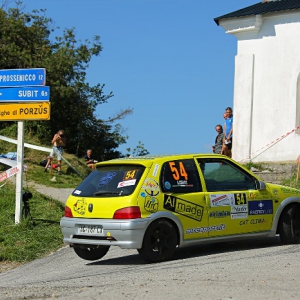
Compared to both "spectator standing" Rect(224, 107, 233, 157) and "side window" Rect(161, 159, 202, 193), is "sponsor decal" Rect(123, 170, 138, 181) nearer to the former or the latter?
"side window" Rect(161, 159, 202, 193)

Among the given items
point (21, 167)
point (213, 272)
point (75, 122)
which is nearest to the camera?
point (213, 272)

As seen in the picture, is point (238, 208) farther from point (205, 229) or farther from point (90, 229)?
point (90, 229)

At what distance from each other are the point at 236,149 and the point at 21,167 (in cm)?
984

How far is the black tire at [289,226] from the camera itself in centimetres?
1279

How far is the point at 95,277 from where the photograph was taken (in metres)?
10.4

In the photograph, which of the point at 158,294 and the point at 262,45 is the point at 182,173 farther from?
the point at 262,45

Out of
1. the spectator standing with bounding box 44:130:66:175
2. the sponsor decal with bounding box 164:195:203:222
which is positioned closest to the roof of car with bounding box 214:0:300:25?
the spectator standing with bounding box 44:130:66:175

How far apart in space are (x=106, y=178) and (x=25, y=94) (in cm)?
444

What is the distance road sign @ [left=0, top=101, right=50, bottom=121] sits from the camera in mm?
15711

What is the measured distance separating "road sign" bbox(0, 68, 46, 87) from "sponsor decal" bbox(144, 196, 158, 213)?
16.9 feet

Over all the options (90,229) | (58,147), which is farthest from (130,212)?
(58,147)

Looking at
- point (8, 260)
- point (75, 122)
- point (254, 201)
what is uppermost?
point (75, 122)

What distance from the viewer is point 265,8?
23.9 m

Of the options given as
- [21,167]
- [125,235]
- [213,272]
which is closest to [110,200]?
[125,235]
